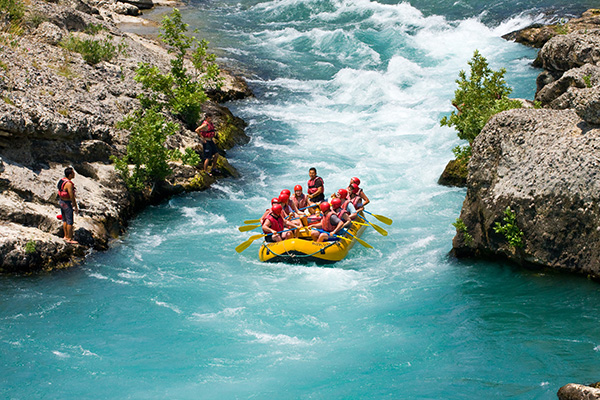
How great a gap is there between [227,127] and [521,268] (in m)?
11.0

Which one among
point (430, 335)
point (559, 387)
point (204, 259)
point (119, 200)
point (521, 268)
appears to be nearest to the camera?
point (559, 387)

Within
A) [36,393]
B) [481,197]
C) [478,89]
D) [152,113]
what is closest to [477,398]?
[481,197]

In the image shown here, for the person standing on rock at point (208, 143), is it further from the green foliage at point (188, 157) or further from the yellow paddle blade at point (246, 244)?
the yellow paddle blade at point (246, 244)

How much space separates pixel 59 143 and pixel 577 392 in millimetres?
10956

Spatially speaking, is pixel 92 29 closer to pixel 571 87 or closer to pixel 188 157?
pixel 188 157

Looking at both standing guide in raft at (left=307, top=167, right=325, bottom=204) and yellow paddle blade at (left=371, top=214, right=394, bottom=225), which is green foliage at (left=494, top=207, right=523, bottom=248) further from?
standing guide in raft at (left=307, top=167, right=325, bottom=204)

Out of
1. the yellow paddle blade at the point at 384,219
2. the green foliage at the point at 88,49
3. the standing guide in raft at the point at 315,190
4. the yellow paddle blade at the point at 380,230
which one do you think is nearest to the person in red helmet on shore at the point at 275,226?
the standing guide in raft at the point at 315,190

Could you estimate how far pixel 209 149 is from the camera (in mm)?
15680

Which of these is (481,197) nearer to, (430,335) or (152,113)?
(430,335)

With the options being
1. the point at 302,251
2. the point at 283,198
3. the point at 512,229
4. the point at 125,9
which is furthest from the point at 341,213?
the point at 125,9

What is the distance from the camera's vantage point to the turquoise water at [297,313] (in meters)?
8.06

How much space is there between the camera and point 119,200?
43.3ft

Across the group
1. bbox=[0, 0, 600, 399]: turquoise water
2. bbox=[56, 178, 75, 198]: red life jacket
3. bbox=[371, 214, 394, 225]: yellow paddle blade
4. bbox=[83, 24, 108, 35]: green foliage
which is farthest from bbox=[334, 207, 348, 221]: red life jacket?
bbox=[83, 24, 108, 35]: green foliage

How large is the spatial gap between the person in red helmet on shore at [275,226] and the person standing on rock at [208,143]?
3.98m
